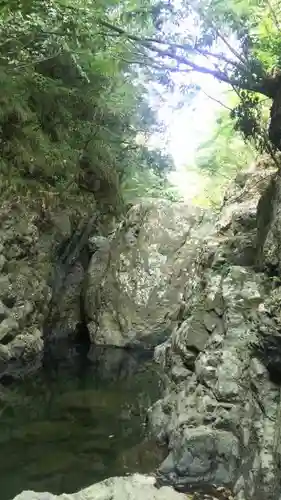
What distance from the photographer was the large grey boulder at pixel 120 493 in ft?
15.8

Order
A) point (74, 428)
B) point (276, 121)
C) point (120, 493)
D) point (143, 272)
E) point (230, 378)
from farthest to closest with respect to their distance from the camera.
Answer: point (143, 272)
point (74, 428)
point (276, 121)
point (230, 378)
point (120, 493)

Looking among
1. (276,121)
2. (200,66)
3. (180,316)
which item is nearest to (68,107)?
(180,316)

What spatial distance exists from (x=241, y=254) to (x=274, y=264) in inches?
59.3

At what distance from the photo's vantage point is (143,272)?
1603 centimetres

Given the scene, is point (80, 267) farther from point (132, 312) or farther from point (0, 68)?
point (0, 68)

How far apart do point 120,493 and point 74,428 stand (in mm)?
2654

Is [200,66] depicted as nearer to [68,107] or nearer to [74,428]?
[74,428]

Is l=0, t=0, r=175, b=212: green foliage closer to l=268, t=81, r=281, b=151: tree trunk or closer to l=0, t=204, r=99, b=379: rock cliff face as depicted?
l=0, t=204, r=99, b=379: rock cliff face

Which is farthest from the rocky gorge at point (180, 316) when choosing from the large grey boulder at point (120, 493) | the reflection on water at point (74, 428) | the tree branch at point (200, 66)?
the tree branch at point (200, 66)

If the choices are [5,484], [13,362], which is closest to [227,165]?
[13,362]

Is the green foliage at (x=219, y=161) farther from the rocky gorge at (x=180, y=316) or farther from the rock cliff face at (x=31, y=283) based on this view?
the rock cliff face at (x=31, y=283)

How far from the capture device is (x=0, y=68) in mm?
9695

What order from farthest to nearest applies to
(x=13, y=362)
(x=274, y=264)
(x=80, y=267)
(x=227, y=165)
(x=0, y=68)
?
(x=227, y=165), (x=80, y=267), (x=13, y=362), (x=0, y=68), (x=274, y=264)

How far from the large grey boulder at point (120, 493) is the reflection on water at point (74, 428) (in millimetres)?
628
